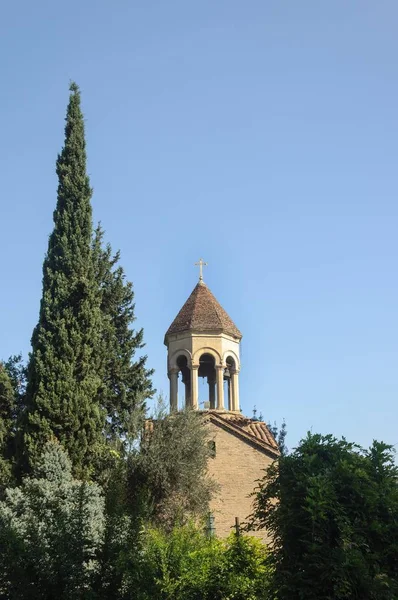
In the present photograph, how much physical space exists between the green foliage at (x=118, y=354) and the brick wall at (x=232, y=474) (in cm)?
318

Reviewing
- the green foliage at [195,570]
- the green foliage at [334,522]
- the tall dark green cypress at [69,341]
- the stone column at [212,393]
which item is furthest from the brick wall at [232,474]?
the green foliage at [334,522]

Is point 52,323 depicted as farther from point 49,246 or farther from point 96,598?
point 96,598

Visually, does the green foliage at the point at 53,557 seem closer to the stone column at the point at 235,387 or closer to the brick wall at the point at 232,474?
the brick wall at the point at 232,474

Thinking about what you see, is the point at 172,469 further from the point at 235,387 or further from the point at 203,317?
the point at 203,317

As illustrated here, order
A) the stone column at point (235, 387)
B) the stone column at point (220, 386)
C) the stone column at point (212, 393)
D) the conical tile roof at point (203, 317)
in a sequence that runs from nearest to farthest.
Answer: the stone column at point (220, 386), the conical tile roof at point (203, 317), the stone column at point (235, 387), the stone column at point (212, 393)

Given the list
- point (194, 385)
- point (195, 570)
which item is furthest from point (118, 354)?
point (195, 570)

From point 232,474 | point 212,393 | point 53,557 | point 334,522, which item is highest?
point 212,393

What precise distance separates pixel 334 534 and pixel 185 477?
1172 cm

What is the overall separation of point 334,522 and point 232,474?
16247mm

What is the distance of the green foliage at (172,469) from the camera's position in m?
23.3

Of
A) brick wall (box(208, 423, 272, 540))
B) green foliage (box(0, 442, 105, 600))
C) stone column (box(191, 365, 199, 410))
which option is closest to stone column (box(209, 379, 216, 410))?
stone column (box(191, 365, 199, 410))

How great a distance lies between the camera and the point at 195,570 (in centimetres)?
1511

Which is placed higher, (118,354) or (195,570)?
(118,354)

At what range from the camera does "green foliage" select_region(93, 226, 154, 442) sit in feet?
88.6
